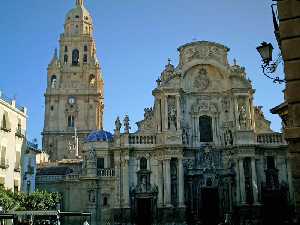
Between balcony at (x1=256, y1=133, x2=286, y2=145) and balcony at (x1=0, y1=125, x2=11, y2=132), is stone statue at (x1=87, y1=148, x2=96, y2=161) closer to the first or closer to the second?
balcony at (x1=0, y1=125, x2=11, y2=132)

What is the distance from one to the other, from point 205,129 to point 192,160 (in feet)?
11.4

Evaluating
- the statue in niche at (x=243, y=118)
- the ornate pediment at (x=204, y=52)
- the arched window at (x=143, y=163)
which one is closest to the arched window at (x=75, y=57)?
the ornate pediment at (x=204, y=52)

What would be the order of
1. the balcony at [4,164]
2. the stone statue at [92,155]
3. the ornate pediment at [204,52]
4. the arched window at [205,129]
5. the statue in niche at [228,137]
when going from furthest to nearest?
the ornate pediment at [204,52], the stone statue at [92,155], the arched window at [205,129], the statue in niche at [228,137], the balcony at [4,164]

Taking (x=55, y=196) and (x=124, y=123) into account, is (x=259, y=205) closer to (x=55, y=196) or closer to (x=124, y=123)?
(x=124, y=123)

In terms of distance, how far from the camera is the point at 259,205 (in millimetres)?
39562

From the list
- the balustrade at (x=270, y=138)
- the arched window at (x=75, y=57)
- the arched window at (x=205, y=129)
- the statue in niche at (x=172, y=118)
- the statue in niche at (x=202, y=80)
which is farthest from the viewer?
the arched window at (x=75, y=57)

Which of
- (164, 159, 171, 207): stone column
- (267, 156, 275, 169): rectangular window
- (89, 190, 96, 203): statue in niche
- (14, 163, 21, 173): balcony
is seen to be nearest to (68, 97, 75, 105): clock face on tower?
(89, 190, 96, 203): statue in niche

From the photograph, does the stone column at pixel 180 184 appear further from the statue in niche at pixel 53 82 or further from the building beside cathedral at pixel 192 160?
the statue in niche at pixel 53 82

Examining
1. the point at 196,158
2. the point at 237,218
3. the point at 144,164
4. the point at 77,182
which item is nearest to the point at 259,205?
the point at 237,218

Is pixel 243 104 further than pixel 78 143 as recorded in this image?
No

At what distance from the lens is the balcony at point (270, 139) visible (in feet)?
137

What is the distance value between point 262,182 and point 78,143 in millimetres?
29700

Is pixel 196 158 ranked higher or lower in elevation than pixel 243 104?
lower

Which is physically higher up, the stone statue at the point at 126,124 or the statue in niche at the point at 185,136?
the stone statue at the point at 126,124
